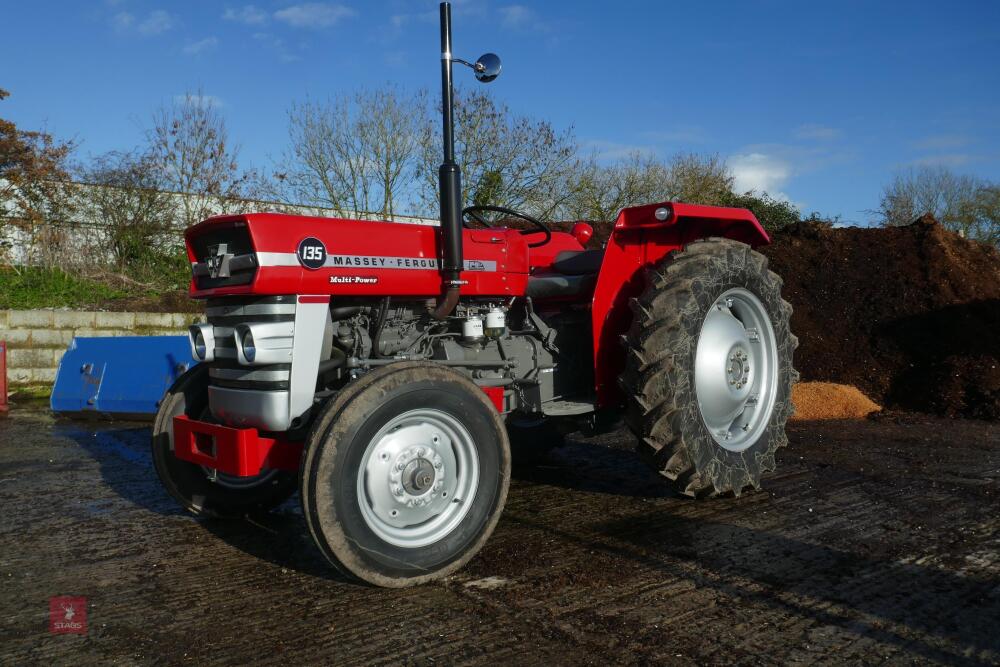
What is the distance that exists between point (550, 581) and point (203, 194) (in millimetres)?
12494

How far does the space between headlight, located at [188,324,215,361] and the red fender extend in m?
1.93

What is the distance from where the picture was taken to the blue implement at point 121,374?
7500 millimetres

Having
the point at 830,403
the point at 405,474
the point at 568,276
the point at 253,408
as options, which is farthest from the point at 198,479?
the point at 830,403

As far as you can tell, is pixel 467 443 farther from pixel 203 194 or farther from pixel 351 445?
pixel 203 194

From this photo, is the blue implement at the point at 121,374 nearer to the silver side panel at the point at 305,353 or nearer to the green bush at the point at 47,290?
the green bush at the point at 47,290

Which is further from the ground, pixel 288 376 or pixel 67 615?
pixel 288 376

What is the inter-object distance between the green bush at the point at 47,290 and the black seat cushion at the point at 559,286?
9.31 metres

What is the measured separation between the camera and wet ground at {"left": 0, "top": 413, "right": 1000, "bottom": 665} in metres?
2.51

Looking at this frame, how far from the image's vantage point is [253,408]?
3.27m

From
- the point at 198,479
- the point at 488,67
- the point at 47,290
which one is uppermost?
the point at 488,67

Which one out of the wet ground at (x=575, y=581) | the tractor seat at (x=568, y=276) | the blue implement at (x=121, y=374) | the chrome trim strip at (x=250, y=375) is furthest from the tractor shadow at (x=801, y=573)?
the blue implement at (x=121, y=374)

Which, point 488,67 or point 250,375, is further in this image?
point 488,67

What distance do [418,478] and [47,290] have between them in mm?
10536

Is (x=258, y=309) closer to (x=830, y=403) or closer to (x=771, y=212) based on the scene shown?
(x=830, y=403)
